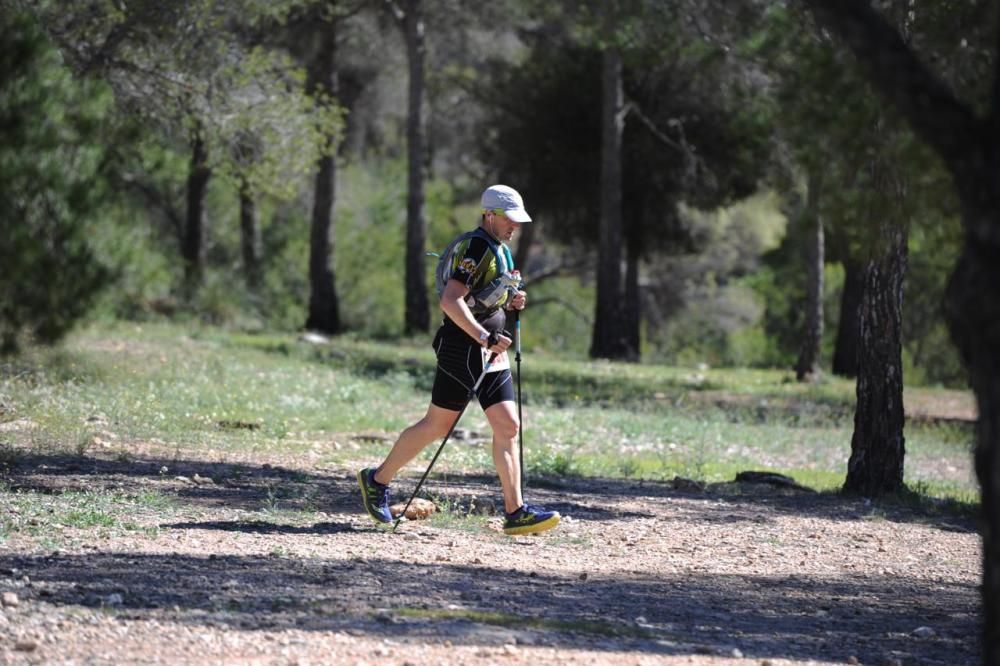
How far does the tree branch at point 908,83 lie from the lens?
471 cm

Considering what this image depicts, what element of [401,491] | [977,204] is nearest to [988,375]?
[977,204]

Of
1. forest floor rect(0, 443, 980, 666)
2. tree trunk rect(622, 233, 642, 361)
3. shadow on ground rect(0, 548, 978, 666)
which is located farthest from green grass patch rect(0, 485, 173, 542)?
tree trunk rect(622, 233, 642, 361)

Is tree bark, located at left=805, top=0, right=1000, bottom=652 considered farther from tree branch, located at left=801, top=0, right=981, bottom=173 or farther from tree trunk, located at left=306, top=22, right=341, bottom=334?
tree trunk, located at left=306, top=22, right=341, bottom=334

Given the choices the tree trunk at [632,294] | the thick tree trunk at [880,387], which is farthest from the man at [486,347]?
the tree trunk at [632,294]

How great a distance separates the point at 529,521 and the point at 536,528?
0.06 m

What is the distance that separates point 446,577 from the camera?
284 inches

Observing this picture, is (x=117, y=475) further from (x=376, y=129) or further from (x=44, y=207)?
(x=376, y=129)

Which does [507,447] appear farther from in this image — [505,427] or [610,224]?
[610,224]

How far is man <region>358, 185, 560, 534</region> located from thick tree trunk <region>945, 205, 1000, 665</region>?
3689mm

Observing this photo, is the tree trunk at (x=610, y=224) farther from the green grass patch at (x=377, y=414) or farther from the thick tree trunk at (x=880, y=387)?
the thick tree trunk at (x=880, y=387)

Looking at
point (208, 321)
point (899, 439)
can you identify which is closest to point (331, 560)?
point (899, 439)

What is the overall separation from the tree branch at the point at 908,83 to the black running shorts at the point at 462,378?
3.53m

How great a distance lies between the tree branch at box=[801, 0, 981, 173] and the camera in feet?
15.5

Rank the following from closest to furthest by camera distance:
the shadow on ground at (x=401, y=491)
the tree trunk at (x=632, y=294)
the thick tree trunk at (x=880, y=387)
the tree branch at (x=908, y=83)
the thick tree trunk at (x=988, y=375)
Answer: the thick tree trunk at (x=988, y=375)
the tree branch at (x=908, y=83)
the shadow on ground at (x=401, y=491)
the thick tree trunk at (x=880, y=387)
the tree trunk at (x=632, y=294)
